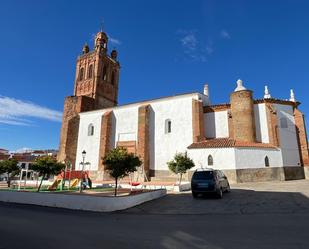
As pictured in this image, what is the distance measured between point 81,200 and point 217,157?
47.4 ft

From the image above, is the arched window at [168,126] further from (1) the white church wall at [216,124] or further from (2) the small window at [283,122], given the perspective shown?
(2) the small window at [283,122]

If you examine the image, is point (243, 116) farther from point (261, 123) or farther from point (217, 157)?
point (217, 157)

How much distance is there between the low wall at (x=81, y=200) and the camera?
11.7 metres

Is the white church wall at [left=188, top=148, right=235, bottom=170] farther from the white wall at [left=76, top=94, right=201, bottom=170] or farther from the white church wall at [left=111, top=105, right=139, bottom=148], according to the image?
the white church wall at [left=111, top=105, right=139, bottom=148]

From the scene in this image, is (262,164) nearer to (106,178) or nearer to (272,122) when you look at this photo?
(272,122)

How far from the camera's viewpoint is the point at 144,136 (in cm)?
2939

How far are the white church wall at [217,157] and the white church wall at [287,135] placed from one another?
6648mm

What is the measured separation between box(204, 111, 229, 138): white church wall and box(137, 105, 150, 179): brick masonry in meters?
7.16

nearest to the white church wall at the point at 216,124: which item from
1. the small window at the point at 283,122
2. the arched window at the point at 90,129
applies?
the small window at the point at 283,122

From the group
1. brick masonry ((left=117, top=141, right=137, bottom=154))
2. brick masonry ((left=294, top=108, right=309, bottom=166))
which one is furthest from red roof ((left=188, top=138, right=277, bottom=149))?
brick masonry ((left=117, top=141, right=137, bottom=154))

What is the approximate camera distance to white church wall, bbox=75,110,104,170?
33.7 meters

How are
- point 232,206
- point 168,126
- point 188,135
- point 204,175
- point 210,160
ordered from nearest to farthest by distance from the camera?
point 232,206
point 204,175
point 210,160
point 188,135
point 168,126

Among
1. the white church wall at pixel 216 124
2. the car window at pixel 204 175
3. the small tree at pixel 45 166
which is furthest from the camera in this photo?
the white church wall at pixel 216 124

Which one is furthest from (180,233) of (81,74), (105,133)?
(81,74)
